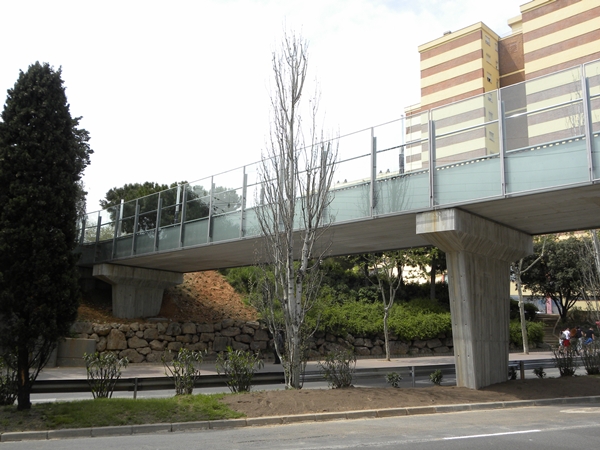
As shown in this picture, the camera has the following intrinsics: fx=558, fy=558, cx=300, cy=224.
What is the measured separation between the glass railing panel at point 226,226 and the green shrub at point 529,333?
22946 mm

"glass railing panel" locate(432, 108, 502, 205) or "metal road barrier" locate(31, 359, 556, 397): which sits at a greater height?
"glass railing panel" locate(432, 108, 502, 205)

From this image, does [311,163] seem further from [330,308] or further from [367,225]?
[330,308]

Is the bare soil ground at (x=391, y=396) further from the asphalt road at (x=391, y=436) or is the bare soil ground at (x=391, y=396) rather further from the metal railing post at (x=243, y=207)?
the metal railing post at (x=243, y=207)

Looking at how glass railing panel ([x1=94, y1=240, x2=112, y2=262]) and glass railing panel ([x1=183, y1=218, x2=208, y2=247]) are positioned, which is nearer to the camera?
glass railing panel ([x1=183, y1=218, x2=208, y2=247])

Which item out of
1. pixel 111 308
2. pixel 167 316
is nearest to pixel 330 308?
Result: pixel 167 316

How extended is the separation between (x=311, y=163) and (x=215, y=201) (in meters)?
7.49

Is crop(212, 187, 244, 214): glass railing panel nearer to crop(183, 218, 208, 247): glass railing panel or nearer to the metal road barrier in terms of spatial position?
crop(183, 218, 208, 247): glass railing panel

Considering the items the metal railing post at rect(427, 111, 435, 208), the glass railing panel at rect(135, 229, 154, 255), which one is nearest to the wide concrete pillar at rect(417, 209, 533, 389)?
the metal railing post at rect(427, 111, 435, 208)

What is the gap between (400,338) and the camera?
33094 mm

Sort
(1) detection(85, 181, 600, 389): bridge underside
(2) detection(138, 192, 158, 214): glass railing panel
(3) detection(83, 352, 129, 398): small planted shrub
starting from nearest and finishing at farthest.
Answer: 1. (3) detection(83, 352, 129, 398): small planted shrub
2. (1) detection(85, 181, 600, 389): bridge underside
3. (2) detection(138, 192, 158, 214): glass railing panel

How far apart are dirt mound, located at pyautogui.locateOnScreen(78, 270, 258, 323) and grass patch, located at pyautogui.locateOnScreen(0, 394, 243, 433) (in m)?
17.2

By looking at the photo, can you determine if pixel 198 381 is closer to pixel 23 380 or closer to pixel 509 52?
pixel 23 380

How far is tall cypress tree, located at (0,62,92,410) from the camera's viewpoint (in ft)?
35.8

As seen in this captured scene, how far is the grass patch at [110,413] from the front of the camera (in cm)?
1012
